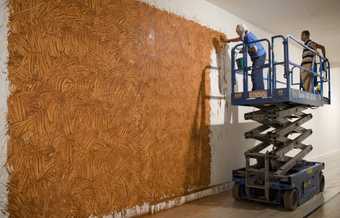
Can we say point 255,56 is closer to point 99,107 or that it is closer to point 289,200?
point 289,200

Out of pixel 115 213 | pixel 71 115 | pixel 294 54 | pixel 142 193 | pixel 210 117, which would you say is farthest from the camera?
pixel 294 54

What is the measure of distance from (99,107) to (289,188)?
7.57 ft

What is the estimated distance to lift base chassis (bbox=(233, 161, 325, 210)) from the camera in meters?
3.63

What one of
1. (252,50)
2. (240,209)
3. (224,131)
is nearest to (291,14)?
(252,50)

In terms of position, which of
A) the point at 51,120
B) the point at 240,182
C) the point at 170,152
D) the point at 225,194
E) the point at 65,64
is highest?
the point at 65,64

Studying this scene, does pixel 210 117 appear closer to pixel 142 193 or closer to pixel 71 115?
pixel 142 193

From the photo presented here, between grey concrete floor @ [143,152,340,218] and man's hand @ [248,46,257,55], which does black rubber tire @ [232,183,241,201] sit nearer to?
grey concrete floor @ [143,152,340,218]

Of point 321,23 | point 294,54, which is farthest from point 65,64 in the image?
point 294,54

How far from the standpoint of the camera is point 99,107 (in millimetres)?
3066

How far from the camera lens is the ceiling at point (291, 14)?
15.2ft

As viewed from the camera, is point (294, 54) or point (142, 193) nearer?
point (142, 193)

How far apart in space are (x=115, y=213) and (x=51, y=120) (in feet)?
3.81

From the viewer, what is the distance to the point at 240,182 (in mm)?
4031

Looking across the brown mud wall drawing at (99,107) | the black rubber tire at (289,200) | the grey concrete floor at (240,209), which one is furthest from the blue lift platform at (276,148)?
the brown mud wall drawing at (99,107)
